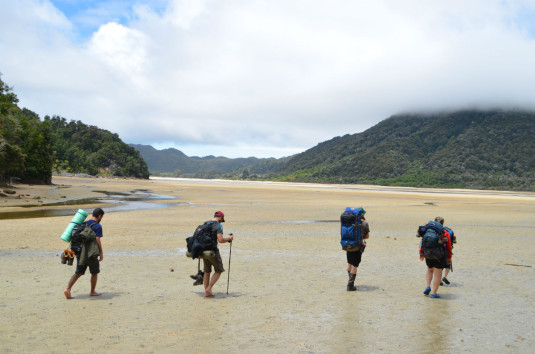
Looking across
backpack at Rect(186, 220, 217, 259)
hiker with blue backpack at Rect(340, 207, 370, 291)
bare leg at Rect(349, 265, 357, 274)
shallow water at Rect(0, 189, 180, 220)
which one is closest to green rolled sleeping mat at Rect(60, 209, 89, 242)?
backpack at Rect(186, 220, 217, 259)

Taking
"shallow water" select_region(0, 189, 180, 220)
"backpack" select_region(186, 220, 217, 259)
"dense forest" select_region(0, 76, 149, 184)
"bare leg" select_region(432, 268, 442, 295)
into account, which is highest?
"dense forest" select_region(0, 76, 149, 184)

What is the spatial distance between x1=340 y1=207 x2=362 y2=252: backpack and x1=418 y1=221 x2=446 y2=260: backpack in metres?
1.38

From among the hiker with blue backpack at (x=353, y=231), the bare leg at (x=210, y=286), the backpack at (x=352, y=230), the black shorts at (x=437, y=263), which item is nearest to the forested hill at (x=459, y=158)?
the black shorts at (x=437, y=263)

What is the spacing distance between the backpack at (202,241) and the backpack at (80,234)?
1.93m

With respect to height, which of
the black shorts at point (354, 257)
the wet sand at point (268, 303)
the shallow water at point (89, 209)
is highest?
the black shorts at point (354, 257)

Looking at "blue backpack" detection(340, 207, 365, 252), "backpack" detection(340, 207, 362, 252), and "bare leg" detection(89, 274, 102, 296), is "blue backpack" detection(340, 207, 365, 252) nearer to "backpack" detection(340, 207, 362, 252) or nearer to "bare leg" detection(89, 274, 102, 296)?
"backpack" detection(340, 207, 362, 252)

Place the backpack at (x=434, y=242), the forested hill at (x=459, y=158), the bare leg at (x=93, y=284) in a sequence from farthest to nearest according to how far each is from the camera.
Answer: the forested hill at (x=459, y=158) < the backpack at (x=434, y=242) < the bare leg at (x=93, y=284)

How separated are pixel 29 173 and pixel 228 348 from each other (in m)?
70.8

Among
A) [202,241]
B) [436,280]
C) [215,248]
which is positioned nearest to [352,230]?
[436,280]

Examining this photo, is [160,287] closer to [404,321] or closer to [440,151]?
[404,321]

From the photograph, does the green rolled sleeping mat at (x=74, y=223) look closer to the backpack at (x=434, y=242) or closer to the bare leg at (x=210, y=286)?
the bare leg at (x=210, y=286)

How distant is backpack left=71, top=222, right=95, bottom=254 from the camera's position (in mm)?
8141

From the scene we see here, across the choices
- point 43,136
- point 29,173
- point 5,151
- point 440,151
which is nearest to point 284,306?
point 5,151

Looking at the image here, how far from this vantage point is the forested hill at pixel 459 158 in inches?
5522
